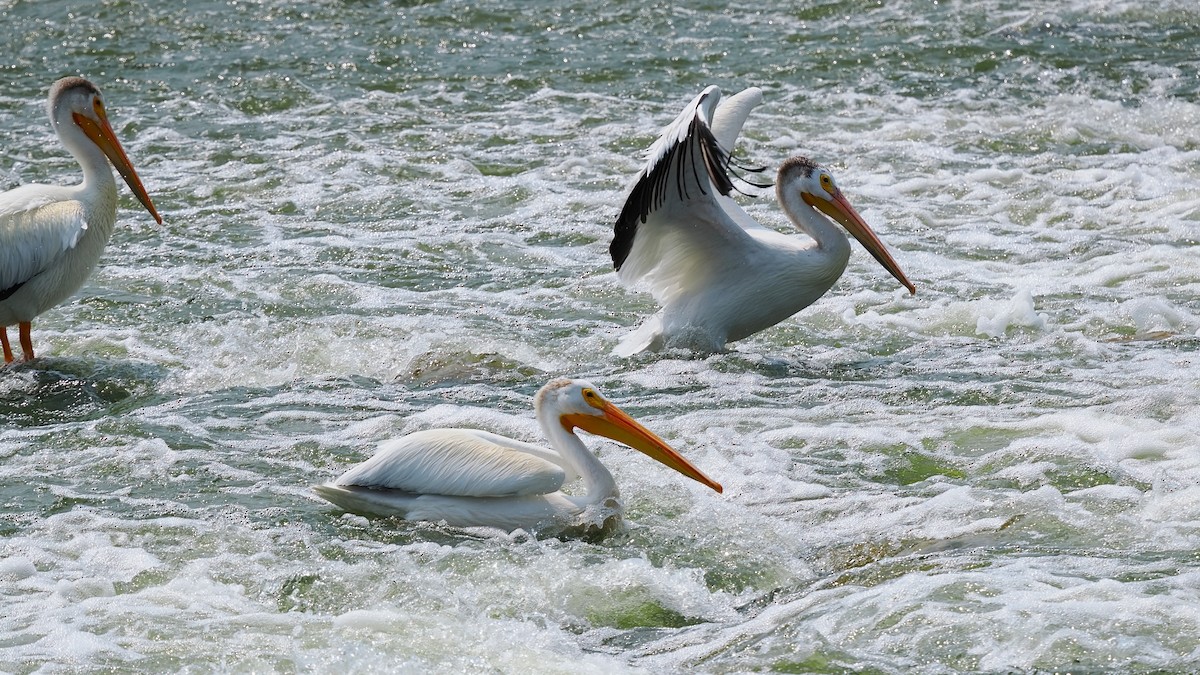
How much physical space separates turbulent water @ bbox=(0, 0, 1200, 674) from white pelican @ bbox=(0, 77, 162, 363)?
0.26 meters

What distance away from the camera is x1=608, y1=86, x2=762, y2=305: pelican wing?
18.3ft

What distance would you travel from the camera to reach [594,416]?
14.3 feet

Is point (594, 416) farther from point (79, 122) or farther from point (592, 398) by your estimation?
point (79, 122)

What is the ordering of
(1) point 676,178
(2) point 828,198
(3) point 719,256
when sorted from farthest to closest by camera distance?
(2) point 828,198 < (3) point 719,256 < (1) point 676,178

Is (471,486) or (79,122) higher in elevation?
(79,122)

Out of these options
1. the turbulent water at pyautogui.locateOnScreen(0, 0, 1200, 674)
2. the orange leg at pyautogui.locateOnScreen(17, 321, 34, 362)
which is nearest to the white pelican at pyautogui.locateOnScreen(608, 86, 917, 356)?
the turbulent water at pyautogui.locateOnScreen(0, 0, 1200, 674)

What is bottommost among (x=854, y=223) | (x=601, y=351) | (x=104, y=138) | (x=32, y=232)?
(x=601, y=351)

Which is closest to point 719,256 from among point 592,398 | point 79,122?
point 592,398

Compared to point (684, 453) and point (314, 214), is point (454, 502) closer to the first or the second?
point (684, 453)

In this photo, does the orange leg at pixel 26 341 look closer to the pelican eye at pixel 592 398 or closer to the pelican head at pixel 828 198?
the pelican eye at pixel 592 398

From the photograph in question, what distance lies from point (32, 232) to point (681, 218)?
2539 millimetres

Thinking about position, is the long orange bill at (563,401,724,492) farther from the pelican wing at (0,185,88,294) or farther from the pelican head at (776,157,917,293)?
the pelican wing at (0,185,88,294)

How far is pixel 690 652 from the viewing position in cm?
344

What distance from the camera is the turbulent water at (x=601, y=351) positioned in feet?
11.8
